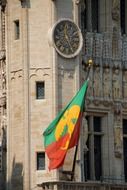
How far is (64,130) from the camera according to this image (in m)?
48.0

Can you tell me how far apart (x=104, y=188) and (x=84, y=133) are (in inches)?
102

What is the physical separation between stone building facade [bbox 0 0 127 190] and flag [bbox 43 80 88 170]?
100 cm

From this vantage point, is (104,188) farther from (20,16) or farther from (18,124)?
(20,16)

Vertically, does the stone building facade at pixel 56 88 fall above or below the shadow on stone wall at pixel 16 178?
above

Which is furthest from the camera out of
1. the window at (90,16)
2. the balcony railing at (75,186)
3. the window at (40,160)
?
the window at (90,16)

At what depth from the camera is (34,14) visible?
164 feet

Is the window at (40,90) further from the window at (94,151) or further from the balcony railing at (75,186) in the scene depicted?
the balcony railing at (75,186)

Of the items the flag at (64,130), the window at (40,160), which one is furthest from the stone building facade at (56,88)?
the flag at (64,130)

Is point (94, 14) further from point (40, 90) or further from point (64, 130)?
point (64, 130)

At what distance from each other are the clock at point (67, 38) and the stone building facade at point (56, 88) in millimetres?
216

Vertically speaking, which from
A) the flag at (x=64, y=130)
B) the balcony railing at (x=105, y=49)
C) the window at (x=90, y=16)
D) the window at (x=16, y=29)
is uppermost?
the window at (x=90, y=16)

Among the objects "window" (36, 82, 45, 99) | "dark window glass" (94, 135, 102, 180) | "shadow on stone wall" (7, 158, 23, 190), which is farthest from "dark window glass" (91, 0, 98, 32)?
"shadow on stone wall" (7, 158, 23, 190)

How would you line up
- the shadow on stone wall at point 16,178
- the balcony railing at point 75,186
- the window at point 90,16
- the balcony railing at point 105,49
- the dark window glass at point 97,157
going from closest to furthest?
the balcony railing at point 75,186
the shadow on stone wall at point 16,178
the dark window glass at point 97,157
the balcony railing at point 105,49
the window at point 90,16

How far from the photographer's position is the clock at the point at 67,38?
49.8 metres
